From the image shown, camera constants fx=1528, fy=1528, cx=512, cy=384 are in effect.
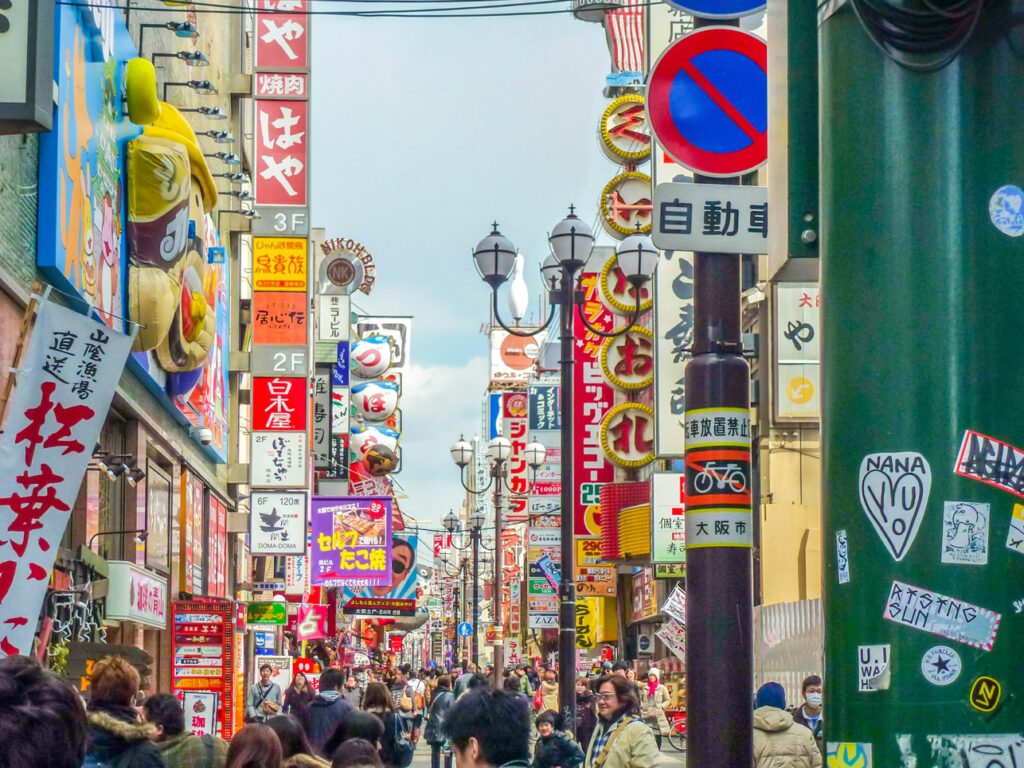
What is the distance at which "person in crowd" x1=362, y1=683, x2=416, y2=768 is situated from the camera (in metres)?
12.5

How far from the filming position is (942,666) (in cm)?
448

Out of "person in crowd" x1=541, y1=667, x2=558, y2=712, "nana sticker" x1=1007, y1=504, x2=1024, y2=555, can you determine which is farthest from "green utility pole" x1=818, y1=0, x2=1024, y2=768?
"person in crowd" x1=541, y1=667, x2=558, y2=712

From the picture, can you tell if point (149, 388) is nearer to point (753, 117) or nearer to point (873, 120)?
point (753, 117)

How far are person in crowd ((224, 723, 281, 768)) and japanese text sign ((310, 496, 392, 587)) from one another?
30.6m

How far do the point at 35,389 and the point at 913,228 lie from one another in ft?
24.3

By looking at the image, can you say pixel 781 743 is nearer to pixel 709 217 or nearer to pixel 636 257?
pixel 709 217

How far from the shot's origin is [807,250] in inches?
209

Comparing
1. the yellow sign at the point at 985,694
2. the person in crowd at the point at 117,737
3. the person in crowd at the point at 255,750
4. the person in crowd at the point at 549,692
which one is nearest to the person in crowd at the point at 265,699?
the person in crowd at the point at 549,692

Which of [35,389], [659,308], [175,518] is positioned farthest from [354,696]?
[35,389]

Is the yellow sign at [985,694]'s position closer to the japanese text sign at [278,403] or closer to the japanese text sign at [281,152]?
the japanese text sign at [281,152]

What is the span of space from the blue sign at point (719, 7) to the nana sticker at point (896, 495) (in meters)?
4.64

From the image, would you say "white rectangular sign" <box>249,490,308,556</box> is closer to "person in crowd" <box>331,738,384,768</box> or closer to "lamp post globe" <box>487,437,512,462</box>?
"lamp post globe" <box>487,437,512,462</box>

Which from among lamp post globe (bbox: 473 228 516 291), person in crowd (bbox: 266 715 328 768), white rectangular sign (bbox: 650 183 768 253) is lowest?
person in crowd (bbox: 266 715 328 768)

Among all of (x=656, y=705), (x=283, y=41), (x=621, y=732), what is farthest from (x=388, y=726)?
(x=283, y=41)
